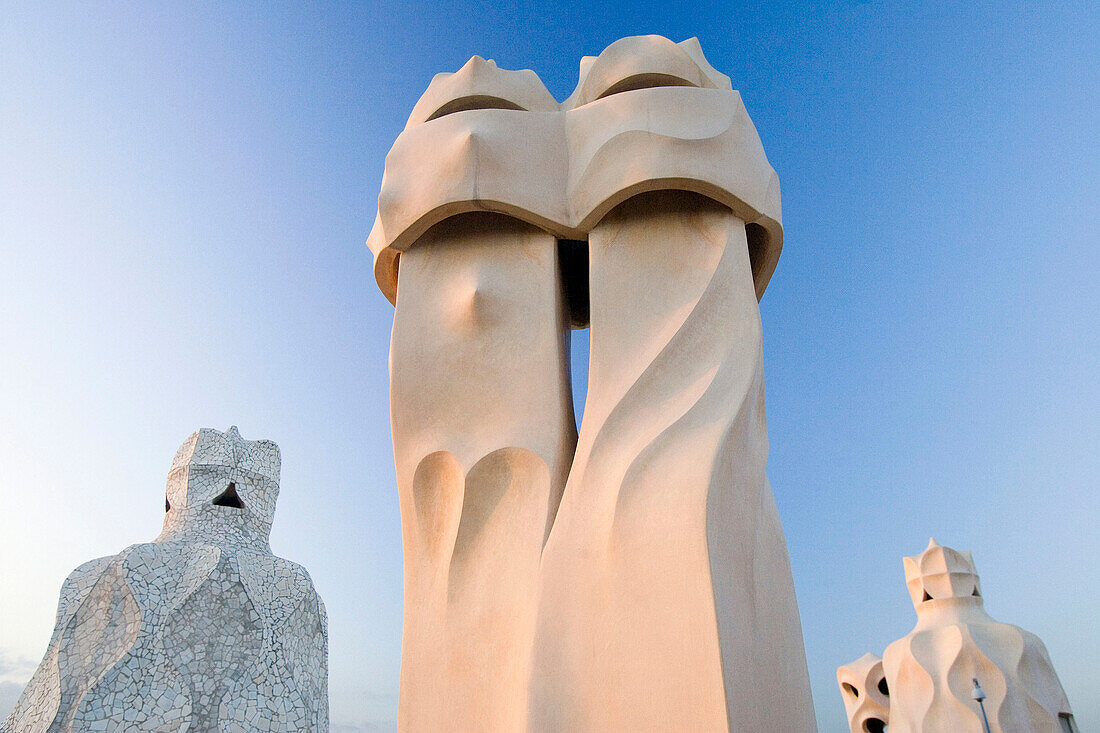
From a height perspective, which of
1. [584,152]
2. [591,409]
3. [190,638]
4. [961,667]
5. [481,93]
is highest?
[481,93]

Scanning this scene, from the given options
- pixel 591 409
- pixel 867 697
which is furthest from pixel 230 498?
pixel 867 697

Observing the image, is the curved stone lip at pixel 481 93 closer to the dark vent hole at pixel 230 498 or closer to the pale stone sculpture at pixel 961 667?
the dark vent hole at pixel 230 498

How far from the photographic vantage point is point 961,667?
9484 mm

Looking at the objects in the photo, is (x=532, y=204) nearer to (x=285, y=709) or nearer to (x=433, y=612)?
(x=433, y=612)

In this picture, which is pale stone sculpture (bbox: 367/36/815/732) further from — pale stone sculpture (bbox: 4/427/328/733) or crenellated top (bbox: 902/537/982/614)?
crenellated top (bbox: 902/537/982/614)

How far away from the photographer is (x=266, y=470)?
308 inches

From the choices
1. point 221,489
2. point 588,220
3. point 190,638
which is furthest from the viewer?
point 221,489

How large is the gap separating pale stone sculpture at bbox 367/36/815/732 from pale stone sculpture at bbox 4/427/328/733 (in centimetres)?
324

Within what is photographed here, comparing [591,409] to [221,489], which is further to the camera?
[221,489]

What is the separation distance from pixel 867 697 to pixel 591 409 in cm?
949

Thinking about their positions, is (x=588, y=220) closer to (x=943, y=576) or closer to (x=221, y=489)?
(x=221, y=489)

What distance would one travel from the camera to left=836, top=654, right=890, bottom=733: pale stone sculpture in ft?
36.8

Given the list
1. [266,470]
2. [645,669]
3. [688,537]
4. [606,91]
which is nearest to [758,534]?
[688,537]

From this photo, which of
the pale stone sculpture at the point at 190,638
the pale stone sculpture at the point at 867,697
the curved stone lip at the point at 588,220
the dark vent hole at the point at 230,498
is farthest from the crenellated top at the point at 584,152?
the pale stone sculpture at the point at 867,697
